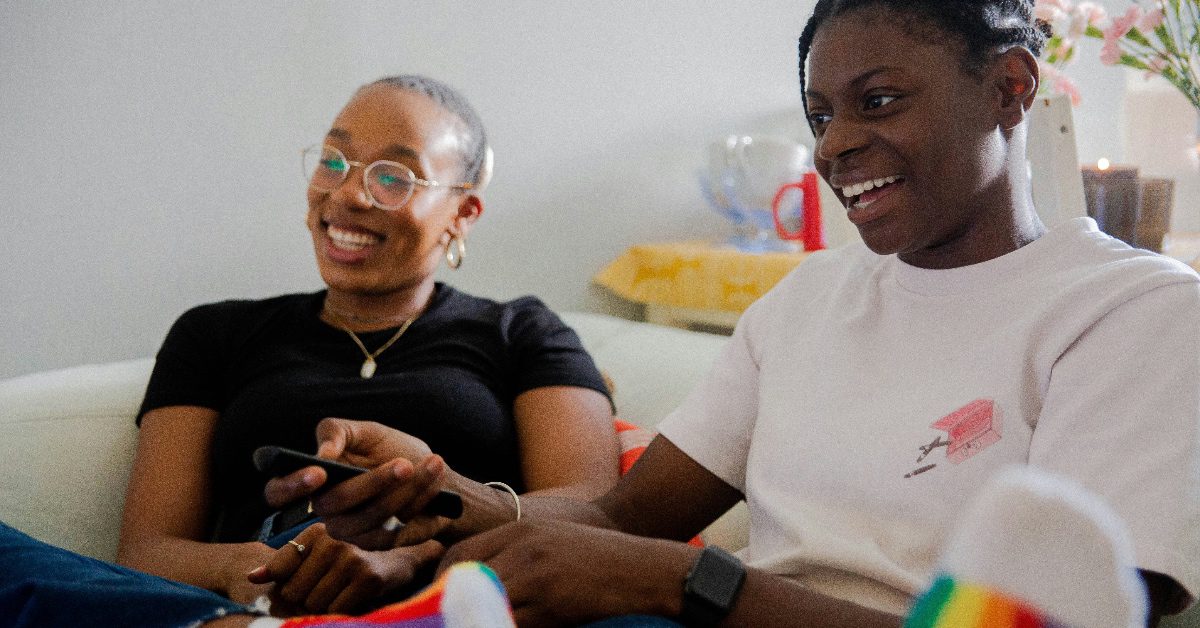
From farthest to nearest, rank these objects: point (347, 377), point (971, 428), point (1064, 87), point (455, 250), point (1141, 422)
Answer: point (1064, 87), point (455, 250), point (347, 377), point (971, 428), point (1141, 422)

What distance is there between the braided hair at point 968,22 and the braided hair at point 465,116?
26.8 inches

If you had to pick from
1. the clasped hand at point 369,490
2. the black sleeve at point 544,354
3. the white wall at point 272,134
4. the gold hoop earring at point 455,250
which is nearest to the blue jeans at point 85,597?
the clasped hand at point 369,490

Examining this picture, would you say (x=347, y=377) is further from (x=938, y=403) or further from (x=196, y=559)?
(x=938, y=403)

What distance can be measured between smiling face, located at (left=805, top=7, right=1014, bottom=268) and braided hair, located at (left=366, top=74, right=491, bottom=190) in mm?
662

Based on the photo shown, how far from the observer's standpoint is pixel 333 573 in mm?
1050

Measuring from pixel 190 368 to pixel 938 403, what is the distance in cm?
93

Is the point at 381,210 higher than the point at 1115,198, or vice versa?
the point at 381,210

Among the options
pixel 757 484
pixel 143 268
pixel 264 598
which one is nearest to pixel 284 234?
pixel 143 268

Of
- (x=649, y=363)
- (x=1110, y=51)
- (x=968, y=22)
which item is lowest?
(x=649, y=363)

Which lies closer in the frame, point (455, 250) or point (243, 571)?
point (243, 571)

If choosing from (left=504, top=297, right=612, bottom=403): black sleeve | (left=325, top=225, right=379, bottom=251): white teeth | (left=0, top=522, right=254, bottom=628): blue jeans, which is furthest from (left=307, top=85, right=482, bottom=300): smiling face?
(left=0, top=522, right=254, bottom=628): blue jeans

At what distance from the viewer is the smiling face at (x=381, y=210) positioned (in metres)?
1.44

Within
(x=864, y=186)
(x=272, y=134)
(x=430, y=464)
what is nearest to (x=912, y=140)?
(x=864, y=186)

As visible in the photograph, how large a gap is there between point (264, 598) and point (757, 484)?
1.59ft
